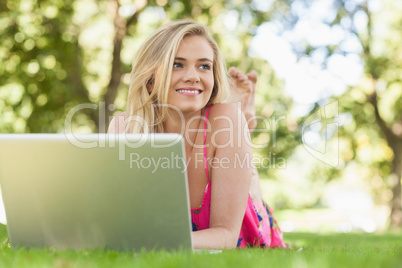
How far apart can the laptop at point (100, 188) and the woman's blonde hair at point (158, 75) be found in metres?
1.24

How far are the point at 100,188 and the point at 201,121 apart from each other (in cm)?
131

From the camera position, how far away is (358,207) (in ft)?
101

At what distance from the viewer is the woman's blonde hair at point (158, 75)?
3393mm

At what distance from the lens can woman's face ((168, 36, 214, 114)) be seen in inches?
134

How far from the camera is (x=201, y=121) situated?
11.4 feet

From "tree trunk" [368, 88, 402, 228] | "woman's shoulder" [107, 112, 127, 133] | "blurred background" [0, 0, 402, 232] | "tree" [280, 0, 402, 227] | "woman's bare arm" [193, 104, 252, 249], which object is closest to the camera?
"woman's bare arm" [193, 104, 252, 249]

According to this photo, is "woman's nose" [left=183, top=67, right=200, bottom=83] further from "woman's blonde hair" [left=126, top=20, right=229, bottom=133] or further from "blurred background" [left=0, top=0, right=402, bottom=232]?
"blurred background" [left=0, top=0, right=402, bottom=232]

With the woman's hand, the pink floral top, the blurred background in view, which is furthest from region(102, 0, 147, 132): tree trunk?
the pink floral top

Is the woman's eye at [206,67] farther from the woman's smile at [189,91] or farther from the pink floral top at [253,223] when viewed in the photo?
the pink floral top at [253,223]

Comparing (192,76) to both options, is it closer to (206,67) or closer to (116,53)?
(206,67)

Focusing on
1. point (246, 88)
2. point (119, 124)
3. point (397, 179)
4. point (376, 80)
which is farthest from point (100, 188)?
point (397, 179)

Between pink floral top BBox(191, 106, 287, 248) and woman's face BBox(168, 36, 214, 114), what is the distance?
0.13m

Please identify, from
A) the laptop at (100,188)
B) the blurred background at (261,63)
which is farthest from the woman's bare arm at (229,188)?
the blurred background at (261,63)

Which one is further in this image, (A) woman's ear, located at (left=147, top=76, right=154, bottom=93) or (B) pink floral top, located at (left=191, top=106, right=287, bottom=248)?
(A) woman's ear, located at (left=147, top=76, right=154, bottom=93)
